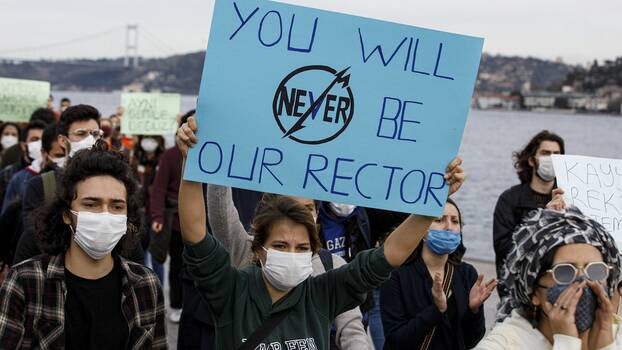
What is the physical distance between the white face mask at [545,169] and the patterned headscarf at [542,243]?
12.1 ft

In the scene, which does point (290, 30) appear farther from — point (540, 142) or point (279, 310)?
point (540, 142)

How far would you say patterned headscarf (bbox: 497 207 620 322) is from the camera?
2889mm

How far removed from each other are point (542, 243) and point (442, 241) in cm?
206

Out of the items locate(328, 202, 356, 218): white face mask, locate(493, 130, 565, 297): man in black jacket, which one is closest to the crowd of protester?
locate(328, 202, 356, 218): white face mask

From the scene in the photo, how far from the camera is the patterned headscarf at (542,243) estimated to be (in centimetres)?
289

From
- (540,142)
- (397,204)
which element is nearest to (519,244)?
(397,204)


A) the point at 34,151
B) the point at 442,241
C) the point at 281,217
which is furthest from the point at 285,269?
the point at 34,151

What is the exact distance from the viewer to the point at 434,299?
15.4 feet

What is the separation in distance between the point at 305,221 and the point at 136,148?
7.78 m

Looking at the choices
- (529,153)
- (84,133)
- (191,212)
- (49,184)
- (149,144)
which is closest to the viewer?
(191,212)

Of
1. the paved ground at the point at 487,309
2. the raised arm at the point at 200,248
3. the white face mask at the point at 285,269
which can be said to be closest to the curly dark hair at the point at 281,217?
the white face mask at the point at 285,269

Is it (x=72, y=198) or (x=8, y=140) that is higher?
(x=72, y=198)

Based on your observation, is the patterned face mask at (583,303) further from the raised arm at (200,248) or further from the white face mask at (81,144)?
the white face mask at (81,144)

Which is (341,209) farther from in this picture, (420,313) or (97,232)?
(97,232)
